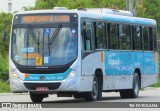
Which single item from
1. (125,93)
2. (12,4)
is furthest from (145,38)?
(12,4)

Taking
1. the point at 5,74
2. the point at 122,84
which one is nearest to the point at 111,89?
the point at 122,84

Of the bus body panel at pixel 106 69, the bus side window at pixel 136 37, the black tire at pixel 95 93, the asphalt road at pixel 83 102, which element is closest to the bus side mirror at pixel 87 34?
the bus body panel at pixel 106 69

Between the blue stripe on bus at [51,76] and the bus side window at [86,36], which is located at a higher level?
the bus side window at [86,36]

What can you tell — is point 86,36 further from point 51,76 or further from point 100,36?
point 51,76

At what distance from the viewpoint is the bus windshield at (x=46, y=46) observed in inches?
968

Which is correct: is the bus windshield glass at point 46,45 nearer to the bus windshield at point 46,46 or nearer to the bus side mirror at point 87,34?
the bus windshield at point 46,46

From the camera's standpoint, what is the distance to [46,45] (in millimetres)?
24766

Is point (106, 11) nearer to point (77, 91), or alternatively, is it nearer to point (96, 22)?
point (96, 22)

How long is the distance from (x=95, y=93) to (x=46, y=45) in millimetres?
2836

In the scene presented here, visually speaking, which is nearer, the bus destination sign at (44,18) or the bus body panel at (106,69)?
the bus body panel at (106,69)

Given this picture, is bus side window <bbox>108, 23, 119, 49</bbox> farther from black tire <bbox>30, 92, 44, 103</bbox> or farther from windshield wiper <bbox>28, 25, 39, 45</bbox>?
windshield wiper <bbox>28, 25, 39, 45</bbox>

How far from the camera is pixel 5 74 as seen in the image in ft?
128

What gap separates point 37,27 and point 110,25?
401 centimetres

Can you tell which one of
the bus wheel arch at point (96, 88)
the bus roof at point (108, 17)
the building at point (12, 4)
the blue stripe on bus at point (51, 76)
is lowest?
the bus wheel arch at point (96, 88)
